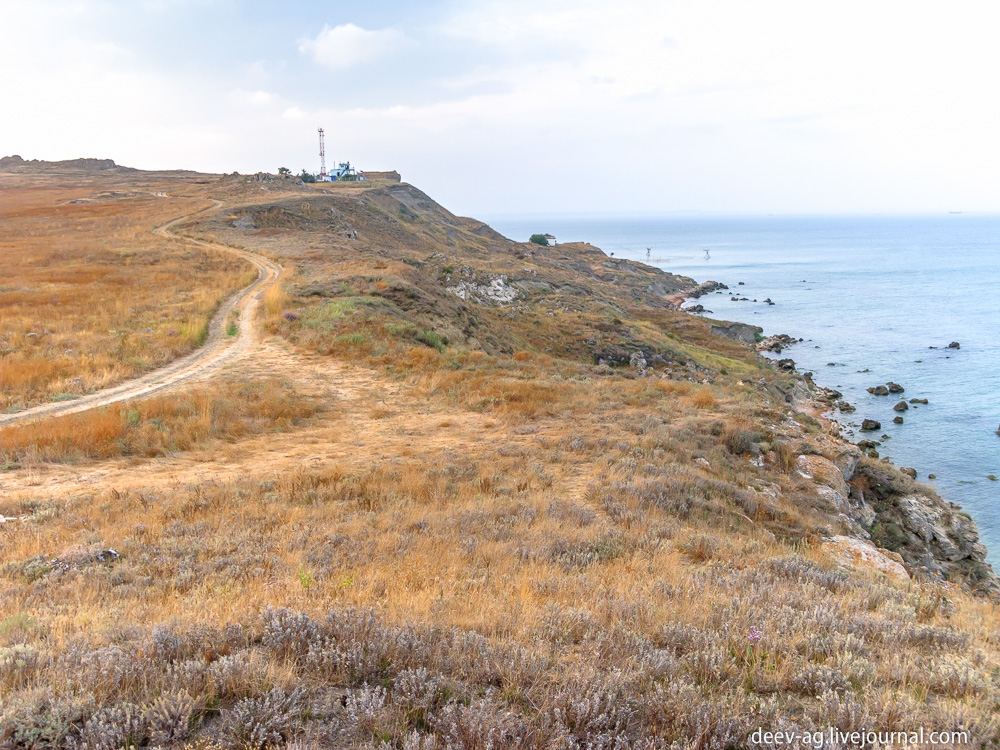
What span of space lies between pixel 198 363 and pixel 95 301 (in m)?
11.2

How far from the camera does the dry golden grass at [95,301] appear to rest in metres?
15.4

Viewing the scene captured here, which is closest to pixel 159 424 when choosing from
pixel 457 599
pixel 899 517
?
pixel 457 599

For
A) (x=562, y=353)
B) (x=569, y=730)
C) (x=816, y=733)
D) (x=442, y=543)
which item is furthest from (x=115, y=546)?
(x=562, y=353)

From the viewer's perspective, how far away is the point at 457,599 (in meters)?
5.37

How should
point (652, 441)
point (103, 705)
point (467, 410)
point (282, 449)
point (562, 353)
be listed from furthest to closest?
1. point (562, 353)
2. point (467, 410)
3. point (652, 441)
4. point (282, 449)
5. point (103, 705)

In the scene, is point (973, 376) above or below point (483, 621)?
below

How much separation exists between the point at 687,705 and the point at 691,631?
3.73 feet

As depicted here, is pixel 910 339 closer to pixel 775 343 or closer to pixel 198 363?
pixel 775 343

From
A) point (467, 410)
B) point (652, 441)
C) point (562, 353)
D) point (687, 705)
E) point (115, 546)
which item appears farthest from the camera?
point (562, 353)

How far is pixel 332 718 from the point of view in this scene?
3.52 m

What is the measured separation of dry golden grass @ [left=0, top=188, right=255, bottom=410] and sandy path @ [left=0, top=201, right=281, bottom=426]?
457 mm

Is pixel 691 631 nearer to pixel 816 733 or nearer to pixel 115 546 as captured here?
pixel 816 733

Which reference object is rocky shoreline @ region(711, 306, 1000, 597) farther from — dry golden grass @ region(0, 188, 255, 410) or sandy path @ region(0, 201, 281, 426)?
dry golden grass @ region(0, 188, 255, 410)

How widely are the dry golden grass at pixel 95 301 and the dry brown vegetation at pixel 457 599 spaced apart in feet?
16.2
